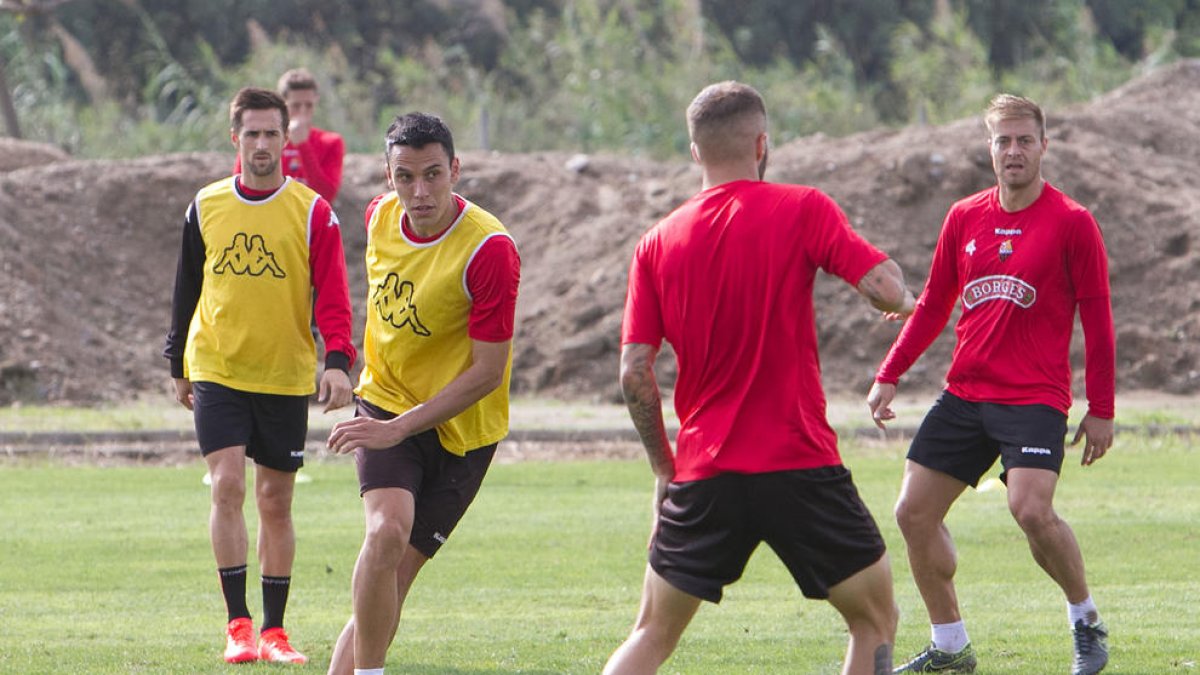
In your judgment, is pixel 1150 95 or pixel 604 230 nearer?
pixel 604 230

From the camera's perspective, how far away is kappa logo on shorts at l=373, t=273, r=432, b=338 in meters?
6.58

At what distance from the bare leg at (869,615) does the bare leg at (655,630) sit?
43cm

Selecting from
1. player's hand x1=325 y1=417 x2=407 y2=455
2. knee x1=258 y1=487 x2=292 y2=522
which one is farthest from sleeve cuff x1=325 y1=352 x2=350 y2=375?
player's hand x1=325 y1=417 x2=407 y2=455

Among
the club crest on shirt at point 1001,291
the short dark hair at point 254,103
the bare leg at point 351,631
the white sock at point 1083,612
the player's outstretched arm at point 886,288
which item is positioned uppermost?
the short dark hair at point 254,103

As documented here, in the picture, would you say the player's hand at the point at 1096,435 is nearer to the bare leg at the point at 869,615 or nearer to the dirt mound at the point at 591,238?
the bare leg at the point at 869,615

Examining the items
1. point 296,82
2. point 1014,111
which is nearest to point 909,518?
point 1014,111

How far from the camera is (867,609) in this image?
542 cm

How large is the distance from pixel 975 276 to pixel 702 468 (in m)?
2.51

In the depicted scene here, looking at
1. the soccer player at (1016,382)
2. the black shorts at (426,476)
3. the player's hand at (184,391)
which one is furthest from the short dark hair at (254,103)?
the soccer player at (1016,382)

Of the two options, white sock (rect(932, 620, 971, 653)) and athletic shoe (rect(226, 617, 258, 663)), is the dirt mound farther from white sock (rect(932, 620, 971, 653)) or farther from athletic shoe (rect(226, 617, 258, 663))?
white sock (rect(932, 620, 971, 653))

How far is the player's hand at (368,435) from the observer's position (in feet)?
20.6

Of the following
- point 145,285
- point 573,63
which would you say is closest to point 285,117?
point 145,285

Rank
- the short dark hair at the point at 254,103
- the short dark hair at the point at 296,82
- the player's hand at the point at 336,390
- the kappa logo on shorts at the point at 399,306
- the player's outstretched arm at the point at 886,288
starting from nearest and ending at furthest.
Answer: the player's outstretched arm at the point at 886,288, the kappa logo on shorts at the point at 399,306, the player's hand at the point at 336,390, the short dark hair at the point at 254,103, the short dark hair at the point at 296,82

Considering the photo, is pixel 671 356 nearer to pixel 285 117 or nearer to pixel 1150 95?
pixel 1150 95
